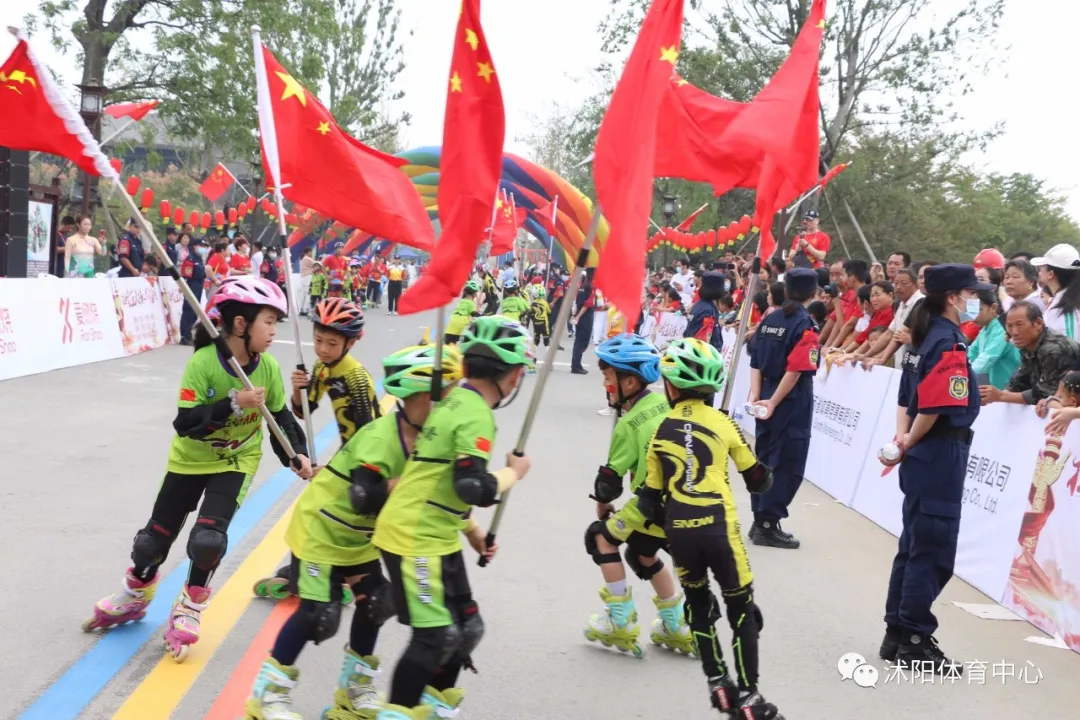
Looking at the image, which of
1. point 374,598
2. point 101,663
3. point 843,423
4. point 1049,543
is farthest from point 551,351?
point 843,423

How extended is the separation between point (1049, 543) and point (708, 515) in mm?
3081

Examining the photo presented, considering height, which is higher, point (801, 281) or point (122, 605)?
point (801, 281)

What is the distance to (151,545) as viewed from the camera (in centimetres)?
518

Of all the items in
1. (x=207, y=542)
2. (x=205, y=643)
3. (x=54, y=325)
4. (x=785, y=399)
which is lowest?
(x=54, y=325)

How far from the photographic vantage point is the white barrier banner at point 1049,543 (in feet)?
20.3

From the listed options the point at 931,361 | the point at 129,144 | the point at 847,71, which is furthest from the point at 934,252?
the point at 931,361

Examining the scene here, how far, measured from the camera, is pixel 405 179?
6039mm

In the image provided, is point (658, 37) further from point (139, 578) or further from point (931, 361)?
point (139, 578)

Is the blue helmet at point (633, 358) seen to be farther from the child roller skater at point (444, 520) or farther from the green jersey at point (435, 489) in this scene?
the green jersey at point (435, 489)

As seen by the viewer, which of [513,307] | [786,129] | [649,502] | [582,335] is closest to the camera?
[649,502]

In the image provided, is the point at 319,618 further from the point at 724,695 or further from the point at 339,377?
the point at 339,377

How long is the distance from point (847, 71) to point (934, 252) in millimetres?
12686

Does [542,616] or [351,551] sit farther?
[542,616]

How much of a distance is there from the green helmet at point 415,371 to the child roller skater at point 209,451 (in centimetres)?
102
